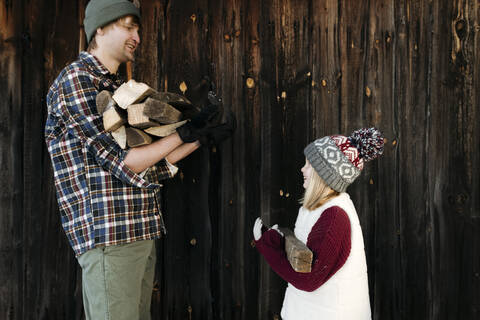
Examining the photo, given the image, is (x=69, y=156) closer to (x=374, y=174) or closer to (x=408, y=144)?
(x=374, y=174)

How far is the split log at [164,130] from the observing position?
5.74ft

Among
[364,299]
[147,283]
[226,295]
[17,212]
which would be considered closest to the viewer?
[364,299]

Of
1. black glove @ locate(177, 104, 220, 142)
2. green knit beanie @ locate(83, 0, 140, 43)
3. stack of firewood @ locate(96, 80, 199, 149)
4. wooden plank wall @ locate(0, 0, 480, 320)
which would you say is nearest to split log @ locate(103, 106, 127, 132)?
stack of firewood @ locate(96, 80, 199, 149)

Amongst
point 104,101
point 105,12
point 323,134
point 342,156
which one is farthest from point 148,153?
point 323,134

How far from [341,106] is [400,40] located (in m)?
0.60

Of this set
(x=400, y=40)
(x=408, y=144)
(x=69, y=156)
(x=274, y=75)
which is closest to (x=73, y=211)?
(x=69, y=156)

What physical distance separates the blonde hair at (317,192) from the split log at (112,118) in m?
0.95

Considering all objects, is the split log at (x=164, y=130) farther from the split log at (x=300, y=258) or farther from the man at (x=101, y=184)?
the split log at (x=300, y=258)

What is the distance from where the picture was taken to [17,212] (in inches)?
89.7

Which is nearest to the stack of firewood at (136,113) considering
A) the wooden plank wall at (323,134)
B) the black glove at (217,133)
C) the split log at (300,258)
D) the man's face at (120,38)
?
the black glove at (217,133)

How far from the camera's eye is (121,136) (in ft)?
5.62

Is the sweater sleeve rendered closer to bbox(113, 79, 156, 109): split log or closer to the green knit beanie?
bbox(113, 79, 156, 109): split log

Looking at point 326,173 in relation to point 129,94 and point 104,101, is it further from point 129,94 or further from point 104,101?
point 104,101

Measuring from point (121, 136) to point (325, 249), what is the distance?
1079 millimetres
